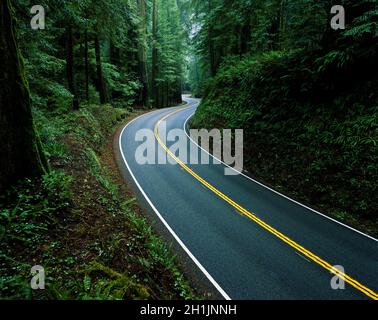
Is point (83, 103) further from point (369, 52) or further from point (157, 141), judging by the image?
point (369, 52)

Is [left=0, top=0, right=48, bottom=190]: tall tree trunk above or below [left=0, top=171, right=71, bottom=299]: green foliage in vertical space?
above

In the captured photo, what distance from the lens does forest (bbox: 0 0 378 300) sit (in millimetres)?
6191

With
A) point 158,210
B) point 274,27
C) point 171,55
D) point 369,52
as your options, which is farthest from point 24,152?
point 171,55

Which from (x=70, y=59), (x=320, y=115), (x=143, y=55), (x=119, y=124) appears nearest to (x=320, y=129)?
(x=320, y=115)

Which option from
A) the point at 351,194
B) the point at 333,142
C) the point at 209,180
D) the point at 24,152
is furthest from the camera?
the point at 209,180

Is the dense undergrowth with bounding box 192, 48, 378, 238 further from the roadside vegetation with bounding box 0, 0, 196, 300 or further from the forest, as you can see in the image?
the roadside vegetation with bounding box 0, 0, 196, 300

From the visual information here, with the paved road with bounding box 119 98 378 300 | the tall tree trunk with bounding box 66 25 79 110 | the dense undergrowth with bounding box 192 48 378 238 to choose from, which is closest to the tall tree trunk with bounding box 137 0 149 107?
the tall tree trunk with bounding box 66 25 79 110

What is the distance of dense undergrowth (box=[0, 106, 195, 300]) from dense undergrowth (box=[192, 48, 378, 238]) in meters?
7.78

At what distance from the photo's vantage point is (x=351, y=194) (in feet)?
35.8

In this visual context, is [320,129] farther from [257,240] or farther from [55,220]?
[55,220]

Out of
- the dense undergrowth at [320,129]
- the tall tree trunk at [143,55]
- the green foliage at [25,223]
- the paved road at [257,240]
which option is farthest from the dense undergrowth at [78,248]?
the tall tree trunk at [143,55]

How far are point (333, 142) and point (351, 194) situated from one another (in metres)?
2.60

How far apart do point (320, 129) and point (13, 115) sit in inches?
503
